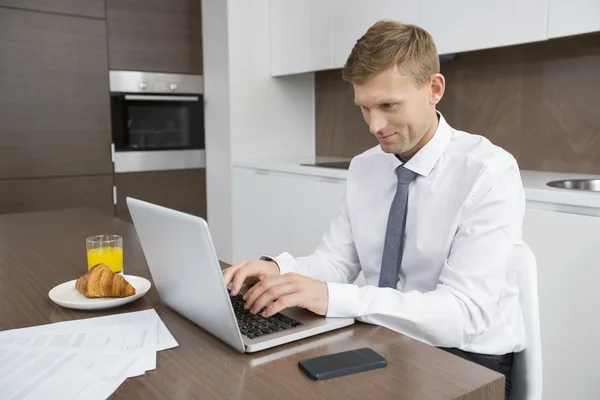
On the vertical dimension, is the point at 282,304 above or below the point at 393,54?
below

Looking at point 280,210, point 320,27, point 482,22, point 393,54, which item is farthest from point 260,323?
point 320,27

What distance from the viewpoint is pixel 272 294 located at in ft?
3.05

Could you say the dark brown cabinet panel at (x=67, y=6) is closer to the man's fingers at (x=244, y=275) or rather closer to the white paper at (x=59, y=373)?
the man's fingers at (x=244, y=275)

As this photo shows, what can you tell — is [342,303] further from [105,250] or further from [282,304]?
[105,250]

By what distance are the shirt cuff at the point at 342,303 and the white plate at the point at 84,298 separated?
39cm

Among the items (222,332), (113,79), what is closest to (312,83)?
(113,79)

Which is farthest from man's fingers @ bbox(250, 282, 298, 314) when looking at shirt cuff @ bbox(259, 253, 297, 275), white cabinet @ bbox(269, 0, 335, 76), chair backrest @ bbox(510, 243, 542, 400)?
white cabinet @ bbox(269, 0, 335, 76)

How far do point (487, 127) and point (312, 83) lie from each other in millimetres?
1350

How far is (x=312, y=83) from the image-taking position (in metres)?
3.66

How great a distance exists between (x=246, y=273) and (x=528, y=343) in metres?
0.57

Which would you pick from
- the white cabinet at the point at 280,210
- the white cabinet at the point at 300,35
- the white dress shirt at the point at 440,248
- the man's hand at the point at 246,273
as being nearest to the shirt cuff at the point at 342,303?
the white dress shirt at the point at 440,248

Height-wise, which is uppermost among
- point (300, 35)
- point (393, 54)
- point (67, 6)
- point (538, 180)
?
point (67, 6)

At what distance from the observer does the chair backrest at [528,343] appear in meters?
1.06

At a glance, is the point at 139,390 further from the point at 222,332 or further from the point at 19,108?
the point at 19,108
